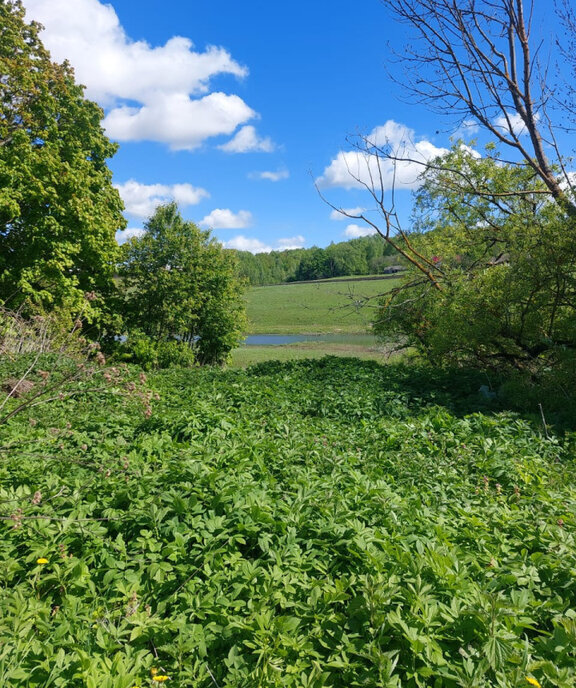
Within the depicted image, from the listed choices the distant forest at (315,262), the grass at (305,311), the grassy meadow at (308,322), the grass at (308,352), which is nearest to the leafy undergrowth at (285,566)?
the grass at (308,352)

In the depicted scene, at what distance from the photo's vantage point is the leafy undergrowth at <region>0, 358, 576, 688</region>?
191 centimetres

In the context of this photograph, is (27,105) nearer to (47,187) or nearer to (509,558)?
(47,187)

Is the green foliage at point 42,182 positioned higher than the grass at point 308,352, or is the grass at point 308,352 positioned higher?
the green foliage at point 42,182

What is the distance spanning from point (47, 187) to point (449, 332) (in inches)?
514

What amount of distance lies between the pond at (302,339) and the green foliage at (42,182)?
2311 cm

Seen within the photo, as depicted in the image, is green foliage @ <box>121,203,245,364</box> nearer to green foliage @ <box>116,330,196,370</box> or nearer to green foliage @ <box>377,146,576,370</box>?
green foliage @ <box>116,330,196,370</box>

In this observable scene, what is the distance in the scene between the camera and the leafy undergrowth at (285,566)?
1910mm

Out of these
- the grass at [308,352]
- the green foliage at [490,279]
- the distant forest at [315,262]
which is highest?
the distant forest at [315,262]

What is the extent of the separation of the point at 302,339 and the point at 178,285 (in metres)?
25.0

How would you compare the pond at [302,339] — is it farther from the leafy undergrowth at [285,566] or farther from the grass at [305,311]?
the leafy undergrowth at [285,566]

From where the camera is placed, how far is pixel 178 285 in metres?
17.5

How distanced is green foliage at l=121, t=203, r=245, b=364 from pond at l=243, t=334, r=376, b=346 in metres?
19.2

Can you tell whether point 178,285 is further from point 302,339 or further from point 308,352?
point 302,339

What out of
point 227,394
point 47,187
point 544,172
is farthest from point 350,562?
point 47,187
